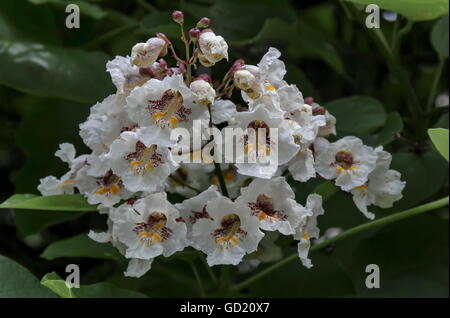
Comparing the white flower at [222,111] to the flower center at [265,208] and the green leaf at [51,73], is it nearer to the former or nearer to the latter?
the flower center at [265,208]

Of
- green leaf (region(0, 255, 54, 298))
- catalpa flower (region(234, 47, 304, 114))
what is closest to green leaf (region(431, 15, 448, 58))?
catalpa flower (region(234, 47, 304, 114))

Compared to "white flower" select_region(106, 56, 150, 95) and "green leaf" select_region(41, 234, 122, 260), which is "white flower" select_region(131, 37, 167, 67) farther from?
"green leaf" select_region(41, 234, 122, 260)

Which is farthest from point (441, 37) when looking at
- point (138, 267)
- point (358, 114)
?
point (138, 267)

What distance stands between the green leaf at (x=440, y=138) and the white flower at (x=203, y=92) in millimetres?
289

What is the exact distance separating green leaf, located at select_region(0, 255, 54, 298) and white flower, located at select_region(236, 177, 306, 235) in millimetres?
356

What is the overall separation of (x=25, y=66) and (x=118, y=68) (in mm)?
371

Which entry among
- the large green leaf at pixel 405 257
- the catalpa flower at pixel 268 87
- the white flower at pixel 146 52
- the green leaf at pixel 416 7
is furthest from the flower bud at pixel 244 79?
the large green leaf at pixel 405 257

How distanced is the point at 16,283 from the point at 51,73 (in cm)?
41

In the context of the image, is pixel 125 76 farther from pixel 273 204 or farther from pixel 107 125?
pixel 273 204

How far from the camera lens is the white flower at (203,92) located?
3.22 feet

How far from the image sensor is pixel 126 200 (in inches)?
44.5

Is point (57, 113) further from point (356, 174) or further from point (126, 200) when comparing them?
point (356, 174)

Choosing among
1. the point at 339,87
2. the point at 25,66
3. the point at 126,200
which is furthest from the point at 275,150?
the point at 339,87

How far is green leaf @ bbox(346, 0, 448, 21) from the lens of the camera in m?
1.18
